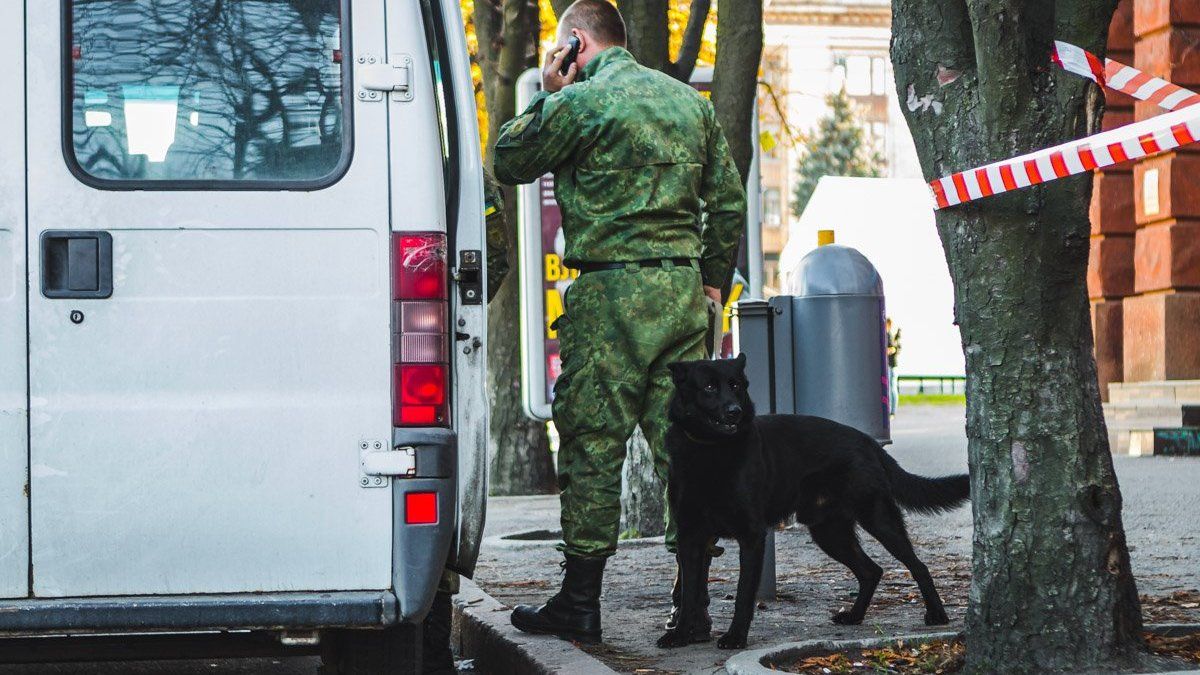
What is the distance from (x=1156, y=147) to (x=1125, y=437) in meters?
12.0

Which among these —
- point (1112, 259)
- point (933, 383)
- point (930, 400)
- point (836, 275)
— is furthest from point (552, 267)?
point (933, 383)

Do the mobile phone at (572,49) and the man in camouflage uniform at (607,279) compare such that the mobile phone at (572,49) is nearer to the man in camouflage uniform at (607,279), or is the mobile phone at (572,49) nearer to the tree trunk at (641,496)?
the man in camouflage uniform at (607,279)

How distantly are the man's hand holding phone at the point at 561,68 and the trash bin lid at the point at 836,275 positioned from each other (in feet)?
6.44

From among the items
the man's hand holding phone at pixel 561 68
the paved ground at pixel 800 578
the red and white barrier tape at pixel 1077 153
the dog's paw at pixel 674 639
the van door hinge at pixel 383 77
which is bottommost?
the paved ground at pixel 800 578

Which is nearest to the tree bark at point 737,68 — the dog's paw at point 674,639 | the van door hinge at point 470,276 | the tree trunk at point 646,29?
the tree trunk at point 646,29

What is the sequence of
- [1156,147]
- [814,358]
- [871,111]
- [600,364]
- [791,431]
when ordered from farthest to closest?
[871,111]
[814,358]
[791,431]
[600,364]
[1156,147]

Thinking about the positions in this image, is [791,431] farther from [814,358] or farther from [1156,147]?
[1156,147]

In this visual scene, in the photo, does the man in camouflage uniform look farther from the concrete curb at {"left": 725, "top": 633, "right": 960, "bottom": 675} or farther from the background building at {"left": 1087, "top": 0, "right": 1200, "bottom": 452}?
the background building at {"left": 1087, "top": 0, "right": 1200, "bottom": 452}

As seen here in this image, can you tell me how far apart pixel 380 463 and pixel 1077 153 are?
1.89 m

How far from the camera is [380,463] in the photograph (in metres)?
4.11

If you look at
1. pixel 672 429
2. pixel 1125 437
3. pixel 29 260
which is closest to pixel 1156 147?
pixel 672 429

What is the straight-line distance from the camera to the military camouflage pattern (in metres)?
5.27

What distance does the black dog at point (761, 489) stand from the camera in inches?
215

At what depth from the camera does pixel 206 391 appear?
4.08m
